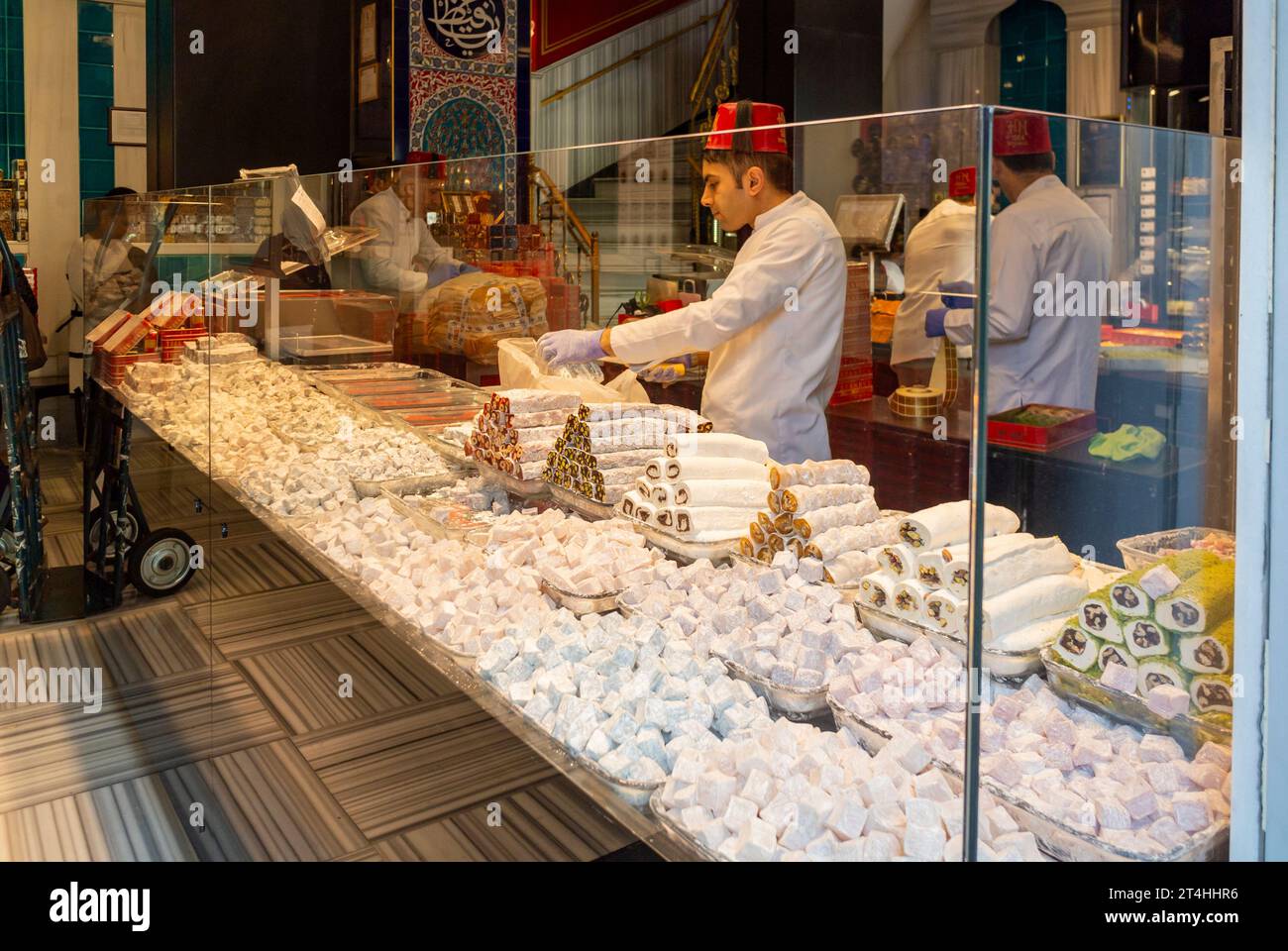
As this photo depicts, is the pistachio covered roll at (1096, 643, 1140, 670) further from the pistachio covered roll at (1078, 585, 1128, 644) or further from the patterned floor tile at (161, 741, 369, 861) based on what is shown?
the patterned floor tile at (161, 741, 369, 861)

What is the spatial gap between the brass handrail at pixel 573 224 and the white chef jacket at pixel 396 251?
327mm

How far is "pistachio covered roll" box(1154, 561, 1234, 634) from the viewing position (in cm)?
127

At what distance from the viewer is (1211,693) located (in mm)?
1226

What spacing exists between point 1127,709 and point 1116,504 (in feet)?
0.77

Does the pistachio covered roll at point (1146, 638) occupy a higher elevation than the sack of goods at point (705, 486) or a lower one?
lower

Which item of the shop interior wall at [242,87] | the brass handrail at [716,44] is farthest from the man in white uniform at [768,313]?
the brass handrail at [716,44]

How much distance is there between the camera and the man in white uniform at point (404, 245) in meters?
2.46

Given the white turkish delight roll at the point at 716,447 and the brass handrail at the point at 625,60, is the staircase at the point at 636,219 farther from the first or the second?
the brass handrail at the point at 625,60

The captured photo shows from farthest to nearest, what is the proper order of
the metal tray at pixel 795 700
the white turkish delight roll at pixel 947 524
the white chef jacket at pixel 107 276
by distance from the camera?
the white chef jacket at pixel 107 276 < the metal tray at pixel 795 700 < the white turkish delight roll at pixel 947 524

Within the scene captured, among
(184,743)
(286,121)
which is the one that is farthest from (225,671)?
(286,121)

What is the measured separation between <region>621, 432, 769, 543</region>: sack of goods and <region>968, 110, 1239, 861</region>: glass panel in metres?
0.46

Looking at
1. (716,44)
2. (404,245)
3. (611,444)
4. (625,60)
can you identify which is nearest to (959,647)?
(611,444)

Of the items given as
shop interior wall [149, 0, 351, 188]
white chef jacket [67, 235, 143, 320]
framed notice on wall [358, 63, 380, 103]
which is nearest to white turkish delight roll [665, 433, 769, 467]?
white chef jacket [67, 235, 143, 320]
